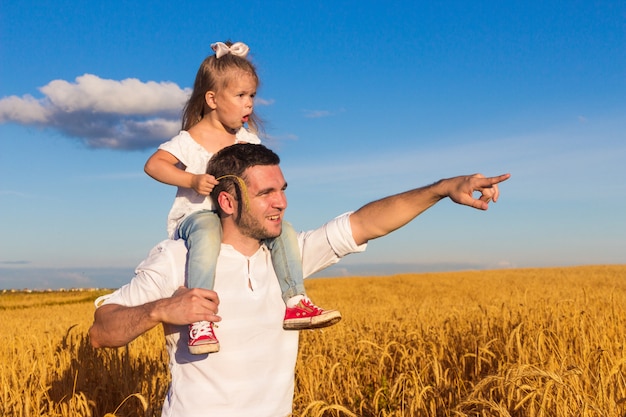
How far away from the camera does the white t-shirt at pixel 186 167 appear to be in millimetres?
3496

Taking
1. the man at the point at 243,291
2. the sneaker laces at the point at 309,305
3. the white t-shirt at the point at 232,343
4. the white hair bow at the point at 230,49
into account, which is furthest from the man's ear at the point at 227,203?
the white hair bow at the point at 230,49

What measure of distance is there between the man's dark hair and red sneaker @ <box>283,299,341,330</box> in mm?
538

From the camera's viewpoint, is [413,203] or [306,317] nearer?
[306,317]

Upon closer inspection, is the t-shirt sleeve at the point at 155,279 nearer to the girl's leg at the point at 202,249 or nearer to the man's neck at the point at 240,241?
the girl's leg at the point at 202,249

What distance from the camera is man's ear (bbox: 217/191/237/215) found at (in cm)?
291

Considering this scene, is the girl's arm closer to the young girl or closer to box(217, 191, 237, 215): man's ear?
the young girl

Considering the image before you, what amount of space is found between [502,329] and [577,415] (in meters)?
3.14

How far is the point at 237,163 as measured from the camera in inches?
115

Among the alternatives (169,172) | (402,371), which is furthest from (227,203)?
(402,371)

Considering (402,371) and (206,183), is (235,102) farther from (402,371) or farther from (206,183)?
(402,371)

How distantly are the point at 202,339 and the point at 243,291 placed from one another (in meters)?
0.33

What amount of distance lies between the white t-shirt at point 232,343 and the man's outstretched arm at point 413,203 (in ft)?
1.77

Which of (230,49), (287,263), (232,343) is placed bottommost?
(232,343)

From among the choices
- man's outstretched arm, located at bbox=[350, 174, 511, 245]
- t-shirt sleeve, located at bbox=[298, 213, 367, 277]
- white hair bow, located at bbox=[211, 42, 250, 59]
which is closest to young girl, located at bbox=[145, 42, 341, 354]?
white hair bow, located at bbox=[211, 42, 250, 59]
